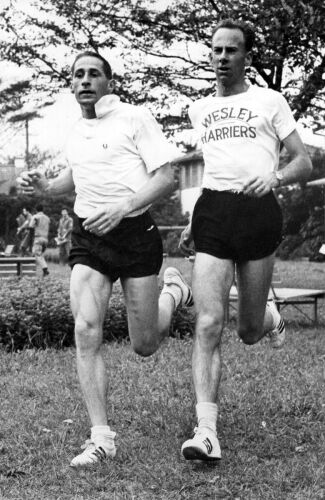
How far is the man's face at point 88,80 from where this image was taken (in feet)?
18.2

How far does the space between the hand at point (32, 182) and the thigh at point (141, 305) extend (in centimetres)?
88

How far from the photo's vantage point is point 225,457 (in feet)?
18.5

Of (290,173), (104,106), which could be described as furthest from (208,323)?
(104,106)

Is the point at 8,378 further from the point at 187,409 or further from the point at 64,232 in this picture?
the point at 64,232

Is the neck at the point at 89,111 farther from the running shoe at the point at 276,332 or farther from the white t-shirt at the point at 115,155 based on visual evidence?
the running shoe at the point at 276,332

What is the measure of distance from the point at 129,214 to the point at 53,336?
5.26 meters

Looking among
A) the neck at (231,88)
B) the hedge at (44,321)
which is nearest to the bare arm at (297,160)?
the neck at (231,88)

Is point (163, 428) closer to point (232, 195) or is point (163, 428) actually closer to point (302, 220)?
point (232, 195)

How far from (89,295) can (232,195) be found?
1.01 m

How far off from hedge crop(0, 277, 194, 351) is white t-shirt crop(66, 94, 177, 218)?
15.6 ft

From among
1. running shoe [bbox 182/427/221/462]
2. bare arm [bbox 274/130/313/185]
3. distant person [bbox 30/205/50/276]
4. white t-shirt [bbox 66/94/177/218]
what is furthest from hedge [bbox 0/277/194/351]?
distant person [bbox 30/205/50/276]

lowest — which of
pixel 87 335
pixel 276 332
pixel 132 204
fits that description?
pixel 276 332

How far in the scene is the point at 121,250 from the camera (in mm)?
5488

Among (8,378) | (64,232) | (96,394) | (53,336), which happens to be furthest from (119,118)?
(64,232)
